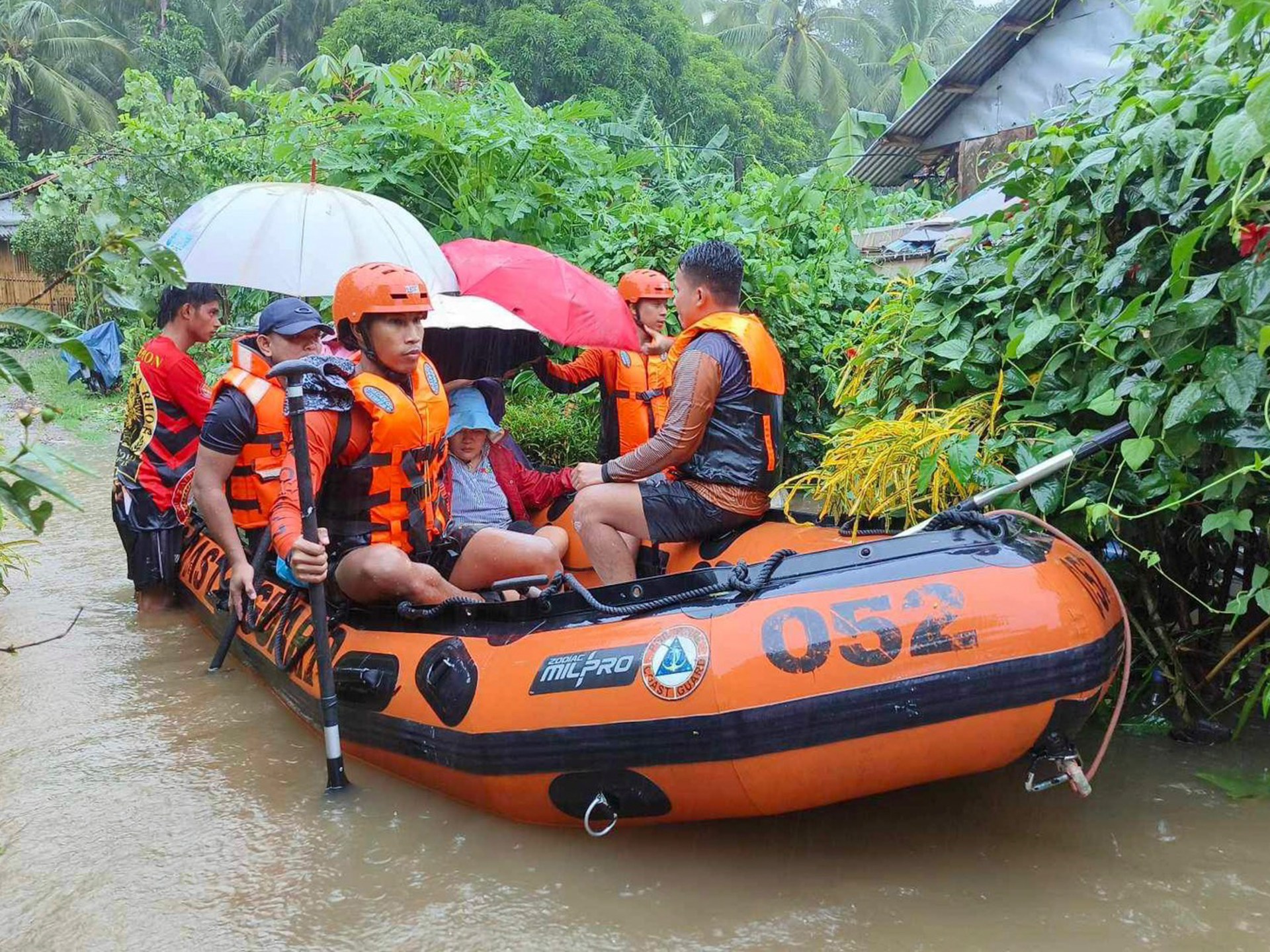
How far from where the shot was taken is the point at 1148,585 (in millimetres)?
3729

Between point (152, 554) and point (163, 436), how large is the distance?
66cm

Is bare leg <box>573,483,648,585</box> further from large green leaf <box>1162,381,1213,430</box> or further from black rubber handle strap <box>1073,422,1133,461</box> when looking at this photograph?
large green leaf <box>1162,381,1213,430</box>

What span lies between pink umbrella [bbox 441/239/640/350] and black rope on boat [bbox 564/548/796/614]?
1957 mm

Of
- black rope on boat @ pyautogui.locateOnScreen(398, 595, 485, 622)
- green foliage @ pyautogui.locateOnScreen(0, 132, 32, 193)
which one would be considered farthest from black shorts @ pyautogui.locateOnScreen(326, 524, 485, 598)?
green foliage @ pyautogui.locateOnScreen(0, 132, 32, 193)

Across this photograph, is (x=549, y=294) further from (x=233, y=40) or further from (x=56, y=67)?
(x=233, y=40)

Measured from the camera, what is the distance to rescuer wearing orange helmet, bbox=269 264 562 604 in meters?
3.77

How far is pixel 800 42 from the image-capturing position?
103ft

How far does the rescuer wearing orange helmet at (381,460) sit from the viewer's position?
377 centimetres

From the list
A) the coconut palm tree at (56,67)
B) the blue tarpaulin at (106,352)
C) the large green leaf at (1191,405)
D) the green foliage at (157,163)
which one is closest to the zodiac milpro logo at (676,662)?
the large green leaf at (1191,405)

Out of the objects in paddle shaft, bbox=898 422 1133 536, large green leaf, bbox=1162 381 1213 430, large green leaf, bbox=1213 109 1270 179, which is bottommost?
paddle shaft, bbox=898 422 1133 536

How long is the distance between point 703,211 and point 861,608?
14.7 feet

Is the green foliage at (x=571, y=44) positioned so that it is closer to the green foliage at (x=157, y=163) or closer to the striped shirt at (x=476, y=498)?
the green foliage at (x=157, y=163)

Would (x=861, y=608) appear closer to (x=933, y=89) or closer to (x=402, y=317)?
(x=402, y=317)

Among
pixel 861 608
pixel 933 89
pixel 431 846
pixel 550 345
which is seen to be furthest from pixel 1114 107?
pixel 933 89
